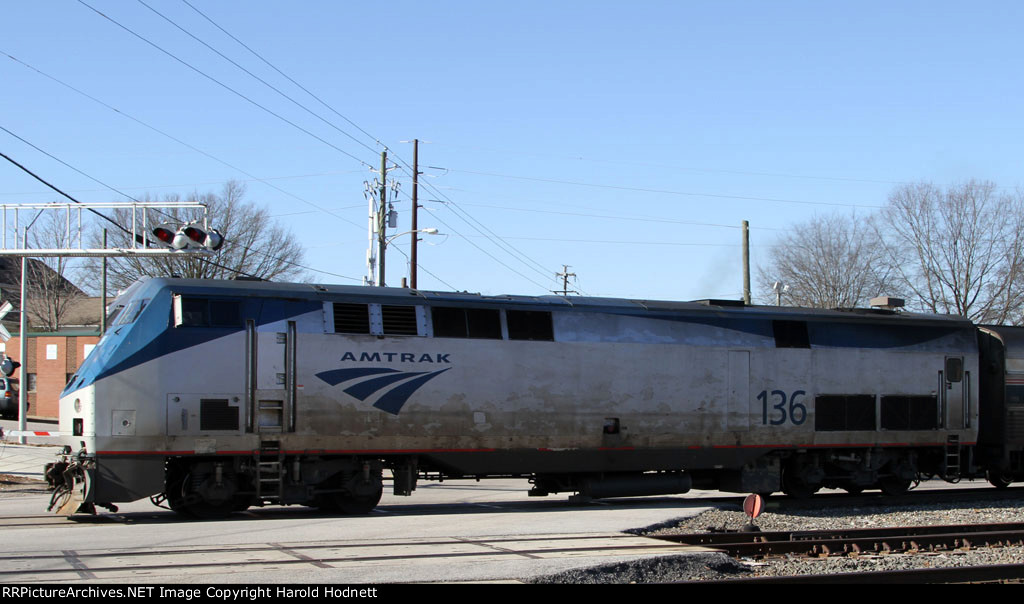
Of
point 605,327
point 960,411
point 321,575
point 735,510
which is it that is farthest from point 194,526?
A: point 960,411

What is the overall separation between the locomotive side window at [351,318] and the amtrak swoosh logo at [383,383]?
65 cm

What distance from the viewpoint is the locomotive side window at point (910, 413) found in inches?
743

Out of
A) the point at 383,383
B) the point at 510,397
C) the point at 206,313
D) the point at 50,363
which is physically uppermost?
the point at 206,313

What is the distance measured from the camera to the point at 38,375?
1993 inches

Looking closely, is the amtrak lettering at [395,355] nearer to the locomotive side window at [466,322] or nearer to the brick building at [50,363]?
the locomotive side window at [466,322]

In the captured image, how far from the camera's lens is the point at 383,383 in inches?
600

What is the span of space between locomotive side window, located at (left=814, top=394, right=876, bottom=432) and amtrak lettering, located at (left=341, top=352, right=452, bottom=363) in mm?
7568

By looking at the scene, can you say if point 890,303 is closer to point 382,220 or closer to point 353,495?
point 353,495

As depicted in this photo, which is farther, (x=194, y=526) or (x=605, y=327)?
(x=605, y=327)

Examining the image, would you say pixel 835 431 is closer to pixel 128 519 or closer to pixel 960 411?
pixel 960 411

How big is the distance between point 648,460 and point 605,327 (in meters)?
2.54

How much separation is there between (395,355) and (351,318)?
3.03 feet

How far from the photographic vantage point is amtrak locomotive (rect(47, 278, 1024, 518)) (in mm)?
14180

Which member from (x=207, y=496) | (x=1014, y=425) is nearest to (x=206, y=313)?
(x=207, y=496)
